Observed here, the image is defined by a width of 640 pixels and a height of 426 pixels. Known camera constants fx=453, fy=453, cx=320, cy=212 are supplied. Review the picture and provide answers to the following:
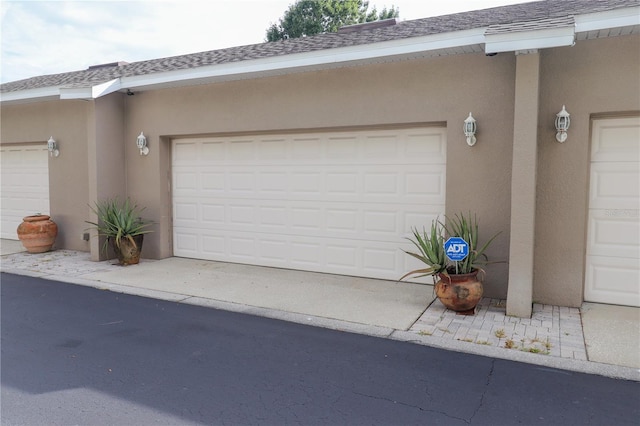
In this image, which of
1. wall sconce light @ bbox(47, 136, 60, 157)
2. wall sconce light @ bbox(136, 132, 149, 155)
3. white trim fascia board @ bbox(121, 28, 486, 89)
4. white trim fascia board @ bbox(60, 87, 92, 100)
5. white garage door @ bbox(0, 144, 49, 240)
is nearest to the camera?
white trim fascia board @ bbox(121, 28, 486, 89)

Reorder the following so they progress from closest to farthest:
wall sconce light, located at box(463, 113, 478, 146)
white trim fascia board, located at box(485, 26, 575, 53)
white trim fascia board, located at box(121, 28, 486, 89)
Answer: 1. white trim fascia board, located at box(485, 26, 575, 53)
2. white trim fascia board, located at box(121, 28, 486, 89)
3. wall sconce light, located at box(463, 113, 478, 146)

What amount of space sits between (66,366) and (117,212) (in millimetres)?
4611

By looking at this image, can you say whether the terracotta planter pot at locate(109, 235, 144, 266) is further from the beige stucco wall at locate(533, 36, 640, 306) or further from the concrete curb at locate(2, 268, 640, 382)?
the beige stucco wall at locate(533, 36, 640, 306)

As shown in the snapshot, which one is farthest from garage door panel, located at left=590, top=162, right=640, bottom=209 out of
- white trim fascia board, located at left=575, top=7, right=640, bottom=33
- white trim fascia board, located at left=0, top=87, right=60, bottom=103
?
white trim fascia board, located at left=0, top=87, right=60, bottom=103

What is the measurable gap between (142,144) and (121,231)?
1693mm

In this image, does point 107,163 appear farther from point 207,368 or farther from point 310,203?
point 207,368

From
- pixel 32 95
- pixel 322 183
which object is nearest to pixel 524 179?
pixel 322 183

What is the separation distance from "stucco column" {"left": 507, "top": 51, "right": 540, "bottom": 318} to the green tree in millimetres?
25055

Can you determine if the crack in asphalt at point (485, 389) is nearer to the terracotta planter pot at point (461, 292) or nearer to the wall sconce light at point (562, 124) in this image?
the terracotta planter pot at point (461, 292)

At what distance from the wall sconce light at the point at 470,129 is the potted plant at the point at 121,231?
5.58 meters

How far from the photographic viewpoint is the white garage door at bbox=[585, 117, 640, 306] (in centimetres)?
528

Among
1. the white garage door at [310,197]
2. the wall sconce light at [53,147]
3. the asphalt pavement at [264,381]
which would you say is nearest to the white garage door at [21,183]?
the wall sconce light at [53,147]

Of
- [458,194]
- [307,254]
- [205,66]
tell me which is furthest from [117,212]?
[458,194]

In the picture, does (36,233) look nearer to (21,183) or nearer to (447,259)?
(21,183)
